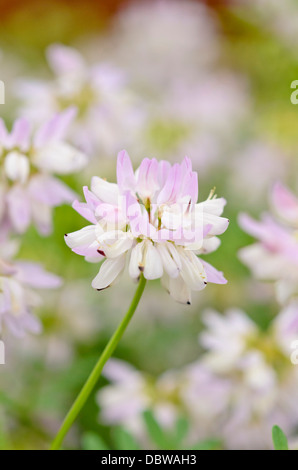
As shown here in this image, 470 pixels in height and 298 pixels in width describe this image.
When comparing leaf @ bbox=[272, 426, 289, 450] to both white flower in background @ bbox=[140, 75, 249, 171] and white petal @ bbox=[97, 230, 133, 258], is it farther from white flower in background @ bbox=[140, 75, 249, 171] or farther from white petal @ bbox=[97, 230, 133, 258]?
white flower in background @ bbox=[140, 75, 249, 171]

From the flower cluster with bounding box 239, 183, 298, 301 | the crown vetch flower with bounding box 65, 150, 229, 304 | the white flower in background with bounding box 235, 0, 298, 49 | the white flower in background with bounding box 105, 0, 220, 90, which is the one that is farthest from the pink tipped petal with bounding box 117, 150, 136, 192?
the white flower in background with bounding box 105, 0, 220, 90

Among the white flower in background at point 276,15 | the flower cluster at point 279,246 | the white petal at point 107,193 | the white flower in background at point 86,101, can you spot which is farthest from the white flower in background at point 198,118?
the white petal at point 107,193

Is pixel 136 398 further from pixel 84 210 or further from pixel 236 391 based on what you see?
pixel 84 210

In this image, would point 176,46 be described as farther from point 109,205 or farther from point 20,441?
point 109,205

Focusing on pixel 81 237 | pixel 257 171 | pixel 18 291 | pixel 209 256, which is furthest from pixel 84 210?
pixel 257 171

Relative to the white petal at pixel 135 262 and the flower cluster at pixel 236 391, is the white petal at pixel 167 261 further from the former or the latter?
the flower cluster at pixel 236 391

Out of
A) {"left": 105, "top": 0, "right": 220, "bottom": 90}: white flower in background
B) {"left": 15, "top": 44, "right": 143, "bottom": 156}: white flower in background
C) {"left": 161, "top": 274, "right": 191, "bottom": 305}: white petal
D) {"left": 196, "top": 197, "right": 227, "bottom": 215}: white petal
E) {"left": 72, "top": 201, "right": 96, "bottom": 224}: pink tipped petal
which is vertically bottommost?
{"left": 161, "top": 274, "right": 191, "bottom": 305}: white petal

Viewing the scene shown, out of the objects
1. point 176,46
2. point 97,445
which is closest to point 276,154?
point 176,46
